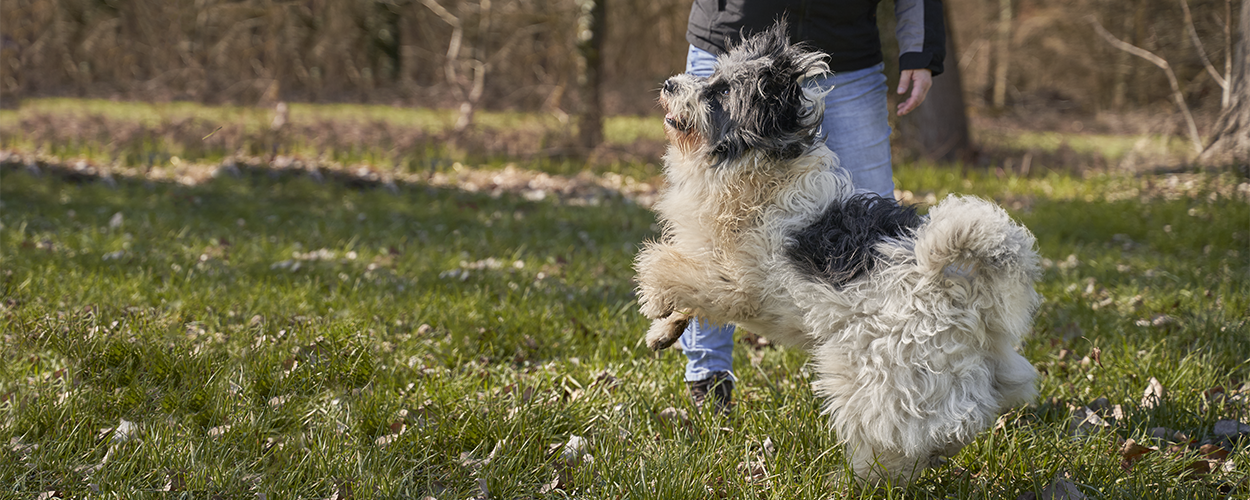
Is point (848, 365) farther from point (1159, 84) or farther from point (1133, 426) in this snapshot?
point (1159, 84)

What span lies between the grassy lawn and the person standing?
30 centimetres

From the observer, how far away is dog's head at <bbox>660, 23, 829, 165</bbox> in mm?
2812

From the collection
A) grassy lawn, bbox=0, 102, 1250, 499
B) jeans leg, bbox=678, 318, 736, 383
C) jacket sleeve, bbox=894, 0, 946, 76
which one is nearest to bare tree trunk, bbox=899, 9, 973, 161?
grassy lawn, bbox=0, 102, 1250, 499

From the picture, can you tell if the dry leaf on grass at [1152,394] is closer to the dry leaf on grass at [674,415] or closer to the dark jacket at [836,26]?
the dark jacket at [836,26]

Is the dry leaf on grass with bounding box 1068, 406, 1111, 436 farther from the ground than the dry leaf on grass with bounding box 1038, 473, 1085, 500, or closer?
closer

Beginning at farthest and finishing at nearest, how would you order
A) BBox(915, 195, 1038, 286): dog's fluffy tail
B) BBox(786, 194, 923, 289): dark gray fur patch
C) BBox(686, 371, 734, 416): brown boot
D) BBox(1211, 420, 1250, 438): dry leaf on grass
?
BBox(686, 371, 734, 416): brown boot
BBox(1211, 420, 1250, 438): dry leaf on grass
BBox(786, 194, 923, 289): dark gray fur patch
BBox(915, 195, 1038, 286): dog's fluffy tail

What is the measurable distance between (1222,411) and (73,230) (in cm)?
784

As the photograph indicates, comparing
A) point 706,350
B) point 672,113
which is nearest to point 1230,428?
point 706,350

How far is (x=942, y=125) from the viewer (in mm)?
11422

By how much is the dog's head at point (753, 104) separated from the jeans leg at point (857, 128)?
1.15 feet

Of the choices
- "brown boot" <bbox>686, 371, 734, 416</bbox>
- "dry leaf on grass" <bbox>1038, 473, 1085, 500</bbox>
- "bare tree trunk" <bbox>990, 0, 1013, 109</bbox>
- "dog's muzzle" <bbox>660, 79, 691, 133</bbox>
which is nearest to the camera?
"dry leaf on grass" <bbox>1038, 473, 1085, 500</bbox>

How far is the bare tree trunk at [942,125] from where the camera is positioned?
11273 mm

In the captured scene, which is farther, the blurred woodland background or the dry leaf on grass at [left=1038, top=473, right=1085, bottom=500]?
the blurred woodland background

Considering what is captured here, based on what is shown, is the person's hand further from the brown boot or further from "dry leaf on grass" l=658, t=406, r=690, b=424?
"dry leaf on grass" l=658, t=406, r=690, b=424
